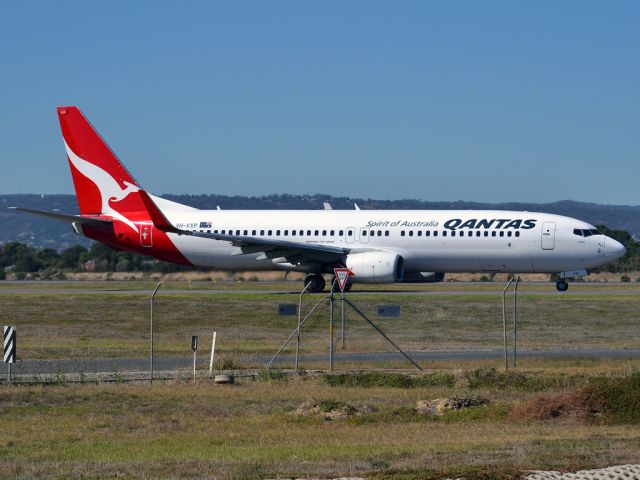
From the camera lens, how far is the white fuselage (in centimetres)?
4844

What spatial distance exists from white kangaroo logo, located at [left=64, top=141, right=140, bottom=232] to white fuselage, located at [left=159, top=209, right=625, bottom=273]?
2357 mm

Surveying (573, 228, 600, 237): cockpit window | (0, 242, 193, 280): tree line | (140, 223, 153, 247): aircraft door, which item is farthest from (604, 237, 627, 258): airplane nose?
(0, 242, 193, 280): tree line

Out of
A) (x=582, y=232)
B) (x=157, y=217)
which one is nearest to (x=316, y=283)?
(x=157, y=217)

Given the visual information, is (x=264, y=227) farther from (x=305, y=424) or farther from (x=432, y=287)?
(x=305, y=424)

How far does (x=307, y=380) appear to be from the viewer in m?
23.9

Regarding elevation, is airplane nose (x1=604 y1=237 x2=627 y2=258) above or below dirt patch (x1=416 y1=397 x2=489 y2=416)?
above

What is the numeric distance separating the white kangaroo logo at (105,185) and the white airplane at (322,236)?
0.04m

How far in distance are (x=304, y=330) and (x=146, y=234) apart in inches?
710

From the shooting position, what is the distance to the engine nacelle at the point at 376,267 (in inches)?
1887

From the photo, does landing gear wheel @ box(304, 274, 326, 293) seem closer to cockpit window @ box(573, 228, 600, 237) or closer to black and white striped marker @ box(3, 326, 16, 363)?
cockpit window @ box(573, 228, 600, 237)

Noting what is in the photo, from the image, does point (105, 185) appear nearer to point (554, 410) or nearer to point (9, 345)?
point (9, 345)

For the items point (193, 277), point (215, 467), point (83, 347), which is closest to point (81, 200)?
point (193, 277)

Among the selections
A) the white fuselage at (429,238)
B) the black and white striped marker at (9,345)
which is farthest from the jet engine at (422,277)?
the black and white striped marker at (9,345)

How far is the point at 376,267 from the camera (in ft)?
157
